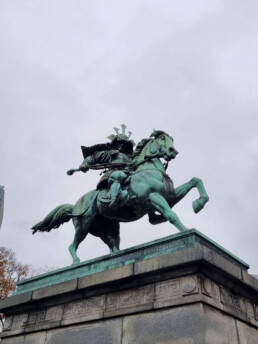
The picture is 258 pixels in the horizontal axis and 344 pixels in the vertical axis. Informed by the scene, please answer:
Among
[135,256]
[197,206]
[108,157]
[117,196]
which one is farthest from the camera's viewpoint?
[108,157]

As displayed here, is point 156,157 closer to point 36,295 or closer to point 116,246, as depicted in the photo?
point 116,246

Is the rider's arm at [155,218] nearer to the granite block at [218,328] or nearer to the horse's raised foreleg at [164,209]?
the horse's raised foreleg at [164,209]

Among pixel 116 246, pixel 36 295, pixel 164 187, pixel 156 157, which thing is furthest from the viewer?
pixel 116 246

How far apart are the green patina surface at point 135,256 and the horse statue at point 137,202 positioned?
803mm

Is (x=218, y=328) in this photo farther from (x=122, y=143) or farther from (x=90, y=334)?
(x=122, y=143)

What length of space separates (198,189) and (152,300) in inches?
115

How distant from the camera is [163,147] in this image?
28.0 ft

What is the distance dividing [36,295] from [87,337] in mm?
1533

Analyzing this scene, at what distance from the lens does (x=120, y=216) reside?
8.55 metres

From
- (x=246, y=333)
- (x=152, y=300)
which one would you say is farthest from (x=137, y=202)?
A: (x=246, y=333)

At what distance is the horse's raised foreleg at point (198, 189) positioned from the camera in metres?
7.60

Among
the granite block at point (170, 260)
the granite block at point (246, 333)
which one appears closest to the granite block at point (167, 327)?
the granite block at point (170, 260)

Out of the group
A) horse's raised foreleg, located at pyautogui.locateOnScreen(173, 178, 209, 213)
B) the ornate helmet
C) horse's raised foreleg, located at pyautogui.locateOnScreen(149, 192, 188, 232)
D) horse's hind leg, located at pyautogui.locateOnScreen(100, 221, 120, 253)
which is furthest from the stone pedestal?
the ornate helmet

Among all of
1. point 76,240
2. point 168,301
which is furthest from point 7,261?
point 168,301
